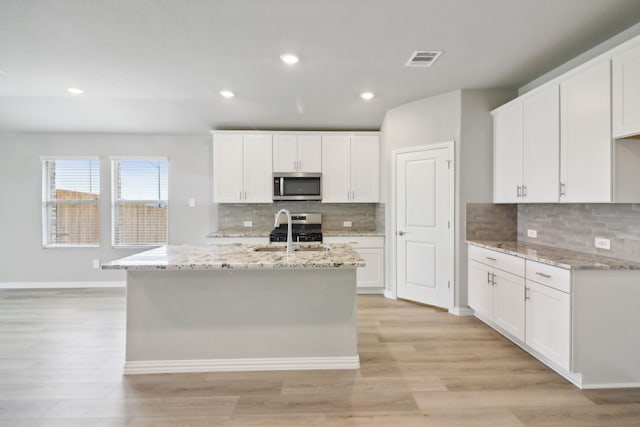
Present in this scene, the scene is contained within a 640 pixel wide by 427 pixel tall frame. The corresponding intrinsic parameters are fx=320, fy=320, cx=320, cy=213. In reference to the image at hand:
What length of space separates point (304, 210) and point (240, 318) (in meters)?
2.81

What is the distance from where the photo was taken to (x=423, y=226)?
157 inches

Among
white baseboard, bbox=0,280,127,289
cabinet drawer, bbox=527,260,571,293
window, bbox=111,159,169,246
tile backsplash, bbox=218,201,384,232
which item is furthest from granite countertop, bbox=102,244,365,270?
white baseboard, bbox=0,280,127,289

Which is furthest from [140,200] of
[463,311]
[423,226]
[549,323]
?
[549,323]

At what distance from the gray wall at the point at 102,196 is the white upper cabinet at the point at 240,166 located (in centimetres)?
48

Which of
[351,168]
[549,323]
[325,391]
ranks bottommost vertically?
[325,391]

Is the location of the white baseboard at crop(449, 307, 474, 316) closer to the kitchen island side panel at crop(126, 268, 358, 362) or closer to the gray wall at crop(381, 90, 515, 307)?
the gray wall at crop(381, 90, 515, 307)

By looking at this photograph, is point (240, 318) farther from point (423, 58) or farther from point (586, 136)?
point (586, 136)

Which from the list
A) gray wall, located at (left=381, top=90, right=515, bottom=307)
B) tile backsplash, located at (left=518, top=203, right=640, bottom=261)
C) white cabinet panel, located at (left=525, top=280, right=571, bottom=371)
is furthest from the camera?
gray wall, located at (left=381, top=90, right=515, bottom=307)

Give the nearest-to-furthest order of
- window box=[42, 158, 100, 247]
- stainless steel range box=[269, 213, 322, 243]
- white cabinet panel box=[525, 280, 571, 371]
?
white cabinet panel box=[525, 280, 571, 371]
stainless steel range box=[269, 213, 322, 243]
window box=[42, 158, 100, 247]

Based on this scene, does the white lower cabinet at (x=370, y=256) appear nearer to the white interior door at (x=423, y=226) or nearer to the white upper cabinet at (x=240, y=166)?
the white interior door at (x=423, y=226)

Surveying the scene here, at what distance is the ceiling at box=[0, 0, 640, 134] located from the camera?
212 centimetres

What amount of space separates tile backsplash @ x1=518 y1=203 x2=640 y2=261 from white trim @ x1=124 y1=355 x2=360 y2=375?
2.19m

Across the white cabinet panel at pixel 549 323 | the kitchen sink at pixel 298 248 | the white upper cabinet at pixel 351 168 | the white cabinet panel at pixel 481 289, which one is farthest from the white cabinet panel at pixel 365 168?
the white cabinet panel at pixel 549 323

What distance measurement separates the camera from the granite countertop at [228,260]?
2152 millimetres
